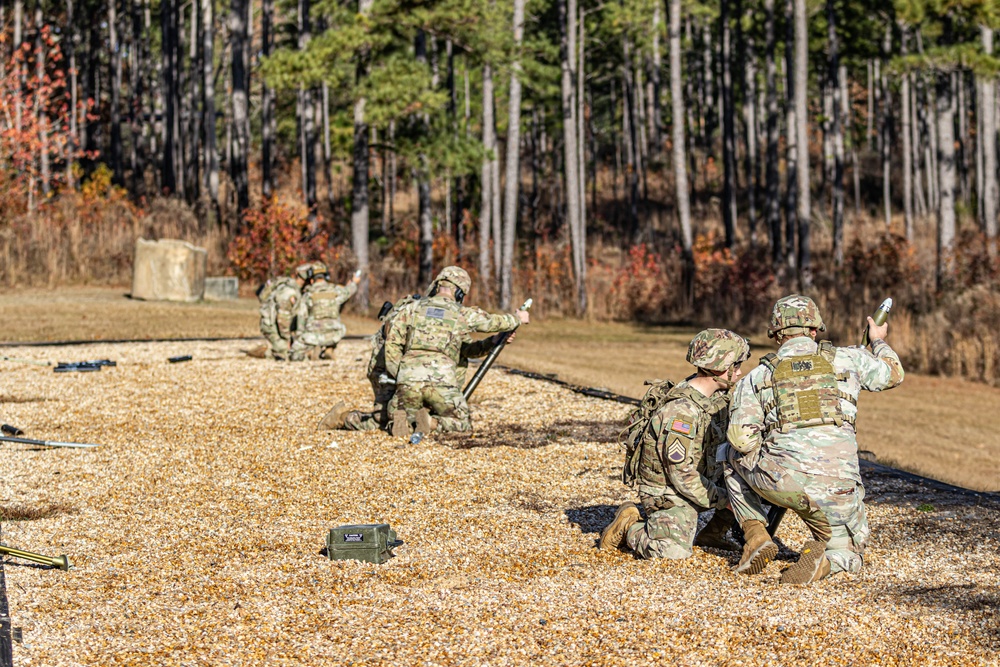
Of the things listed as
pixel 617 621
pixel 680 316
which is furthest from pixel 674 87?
pixel 617 621

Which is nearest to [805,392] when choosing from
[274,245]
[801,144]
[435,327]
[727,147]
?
[435,327]

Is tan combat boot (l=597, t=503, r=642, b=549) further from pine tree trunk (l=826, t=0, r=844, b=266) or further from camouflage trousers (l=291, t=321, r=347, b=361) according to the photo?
pine tree trunk (l=826, t=0, r=844, b=266)

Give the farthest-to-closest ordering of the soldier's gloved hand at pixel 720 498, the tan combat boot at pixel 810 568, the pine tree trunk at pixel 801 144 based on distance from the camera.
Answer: the pine tree trunk at pixel 801 144 < the soldier's gloved hand at pixel 720 498 < the tan combat boot at pixel 810 568

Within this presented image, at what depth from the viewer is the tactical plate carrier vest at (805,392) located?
599cm

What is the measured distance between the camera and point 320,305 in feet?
50.1

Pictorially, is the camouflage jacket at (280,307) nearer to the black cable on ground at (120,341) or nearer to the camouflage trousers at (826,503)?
the black cable on ground at (120,341)

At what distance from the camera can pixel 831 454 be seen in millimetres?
5953

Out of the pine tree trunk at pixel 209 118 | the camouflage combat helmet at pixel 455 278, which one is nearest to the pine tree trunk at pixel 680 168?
the pine tree trunk at pixel 209 118

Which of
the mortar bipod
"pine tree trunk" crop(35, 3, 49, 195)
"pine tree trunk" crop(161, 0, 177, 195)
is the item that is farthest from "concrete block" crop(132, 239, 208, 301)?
the mortar bipod

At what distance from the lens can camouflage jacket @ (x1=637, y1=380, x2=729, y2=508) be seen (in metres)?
6.38

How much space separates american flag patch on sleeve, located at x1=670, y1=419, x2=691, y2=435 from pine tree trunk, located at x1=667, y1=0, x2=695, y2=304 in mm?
20581

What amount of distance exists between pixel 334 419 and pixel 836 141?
102 feet

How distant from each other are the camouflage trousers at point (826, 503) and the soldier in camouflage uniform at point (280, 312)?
9891 mm

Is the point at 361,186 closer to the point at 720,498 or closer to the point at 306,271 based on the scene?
the point at 306,271
